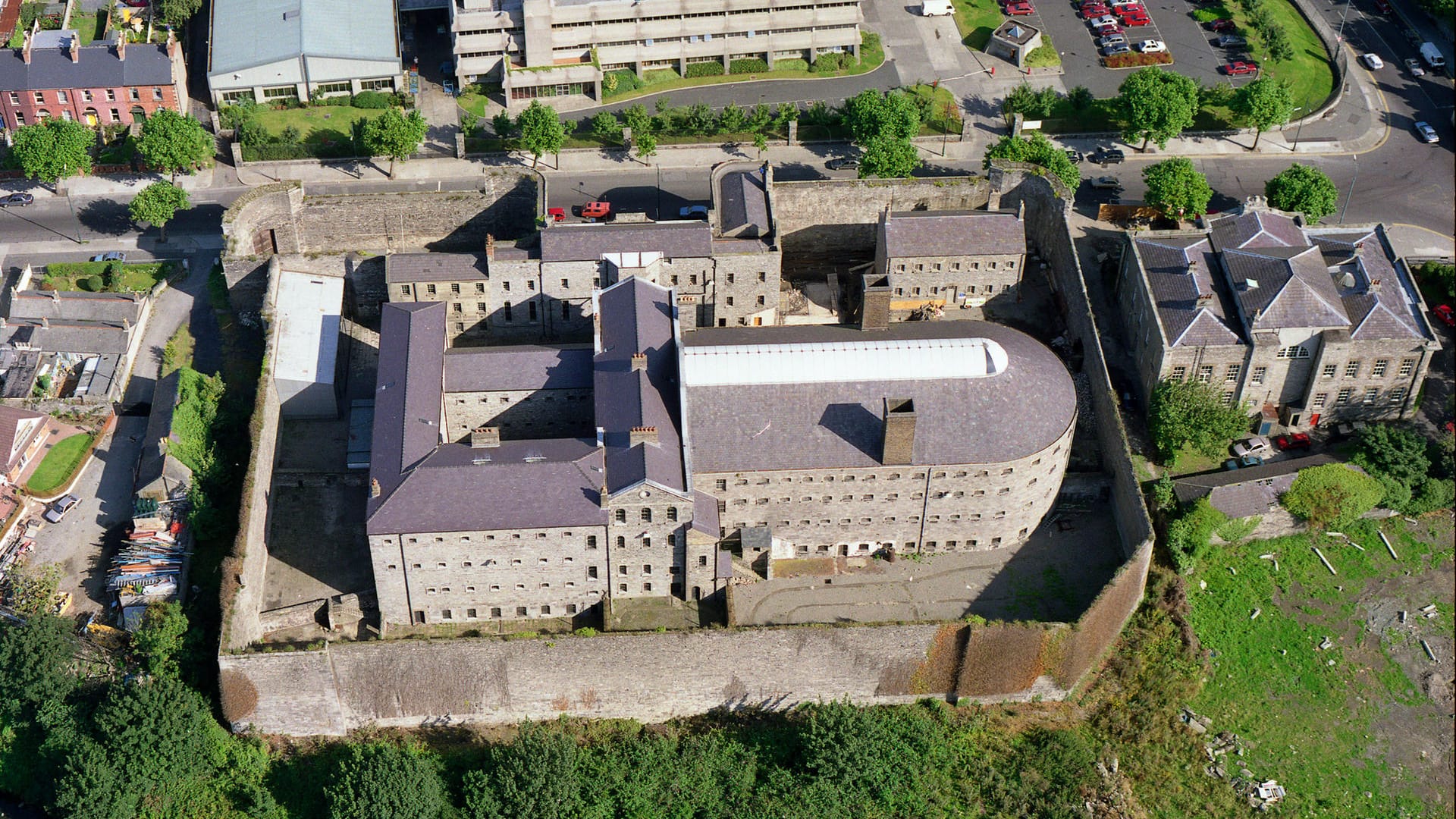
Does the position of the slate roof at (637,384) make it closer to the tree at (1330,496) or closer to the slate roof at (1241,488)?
the slate roof at (1241,488)

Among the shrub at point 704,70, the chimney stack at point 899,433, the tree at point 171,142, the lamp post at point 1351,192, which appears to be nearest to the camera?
the chimney stack at point 899,433

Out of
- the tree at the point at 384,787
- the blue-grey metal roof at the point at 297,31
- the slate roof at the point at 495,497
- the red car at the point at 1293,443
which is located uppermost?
the blue-grey metal roof at the point at 297,31

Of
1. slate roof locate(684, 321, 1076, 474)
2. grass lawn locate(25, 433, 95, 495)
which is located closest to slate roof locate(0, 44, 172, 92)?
grass lawn locate(25, 433, 95, 495)

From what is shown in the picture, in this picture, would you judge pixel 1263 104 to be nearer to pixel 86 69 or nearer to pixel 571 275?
pixel 571 275

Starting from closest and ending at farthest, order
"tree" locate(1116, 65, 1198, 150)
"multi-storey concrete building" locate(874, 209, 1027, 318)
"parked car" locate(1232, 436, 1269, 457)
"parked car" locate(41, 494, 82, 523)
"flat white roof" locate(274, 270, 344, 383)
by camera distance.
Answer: "parked car" locate(41, 494, 82, 523), "parked car" locate(1232, 436, 1269, 457), "flat white roof" locate(274, 270, 344, 383), "multi-storey concrete building" locate(874, 209, 1027, 318), "tree" locate(1116, 65, 1198, 150)

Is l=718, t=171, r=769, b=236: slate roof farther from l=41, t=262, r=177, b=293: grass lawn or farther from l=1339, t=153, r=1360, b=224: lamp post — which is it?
l=1339, t=153, r=1360, b=224: lamp post

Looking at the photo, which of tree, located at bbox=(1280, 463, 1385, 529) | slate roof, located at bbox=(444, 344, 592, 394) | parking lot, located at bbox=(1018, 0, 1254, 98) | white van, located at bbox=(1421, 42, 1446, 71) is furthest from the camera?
parking lot, located at bbox=(1018, 0, 1254, 98)

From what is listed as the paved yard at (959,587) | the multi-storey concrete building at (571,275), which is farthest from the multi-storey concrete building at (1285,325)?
the multi-storey concrete building at (571,275)
